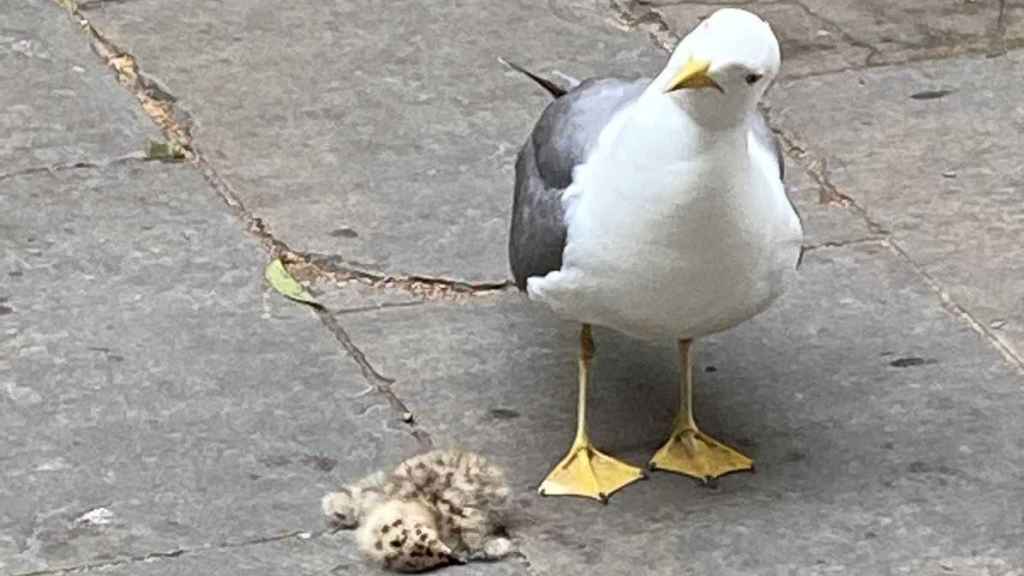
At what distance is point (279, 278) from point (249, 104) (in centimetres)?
99

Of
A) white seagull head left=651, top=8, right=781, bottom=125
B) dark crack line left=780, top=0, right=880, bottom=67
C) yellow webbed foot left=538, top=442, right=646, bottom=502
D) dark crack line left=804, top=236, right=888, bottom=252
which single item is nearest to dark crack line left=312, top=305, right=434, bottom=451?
yellow webbed foot left=538, top=442, right=646, bottom=502

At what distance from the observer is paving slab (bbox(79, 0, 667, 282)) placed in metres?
5.62

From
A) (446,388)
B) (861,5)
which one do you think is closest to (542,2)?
(861,5)

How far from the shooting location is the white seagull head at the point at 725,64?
4.01 metres

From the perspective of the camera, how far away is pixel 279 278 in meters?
5.36

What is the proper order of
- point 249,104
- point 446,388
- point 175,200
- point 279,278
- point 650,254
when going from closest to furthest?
point 650,254 → point 446,388 → point 279,278 → point 175,200 → point 249,104

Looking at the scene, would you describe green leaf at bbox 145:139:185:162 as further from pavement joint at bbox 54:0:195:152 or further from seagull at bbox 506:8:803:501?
seagull at bbox 506:8:803:501

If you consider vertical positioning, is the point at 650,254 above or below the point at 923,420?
above

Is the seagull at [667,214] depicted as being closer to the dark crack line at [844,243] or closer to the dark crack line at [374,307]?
the dark crack line at [374,307]

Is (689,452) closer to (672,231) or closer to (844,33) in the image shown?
(672,231)

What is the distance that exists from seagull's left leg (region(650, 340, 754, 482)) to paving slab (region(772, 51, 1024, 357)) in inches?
31.2

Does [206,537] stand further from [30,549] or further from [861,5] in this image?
[861,5]

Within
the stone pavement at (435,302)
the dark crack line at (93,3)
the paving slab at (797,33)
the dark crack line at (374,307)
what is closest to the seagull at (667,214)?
the stone pavement at (435,302)

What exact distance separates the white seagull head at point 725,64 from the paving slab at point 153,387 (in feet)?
3.27
